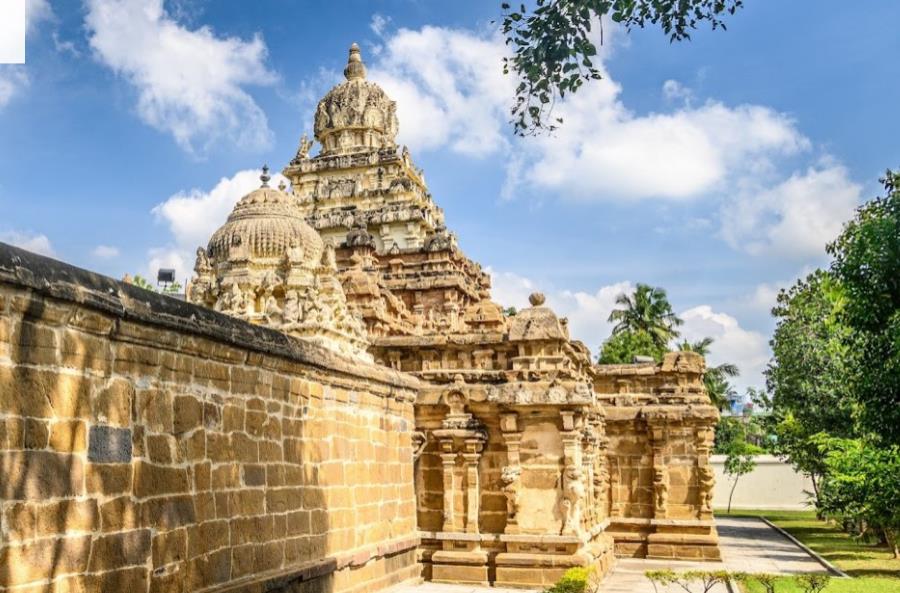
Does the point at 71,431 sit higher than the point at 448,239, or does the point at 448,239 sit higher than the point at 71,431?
the point at 448,239

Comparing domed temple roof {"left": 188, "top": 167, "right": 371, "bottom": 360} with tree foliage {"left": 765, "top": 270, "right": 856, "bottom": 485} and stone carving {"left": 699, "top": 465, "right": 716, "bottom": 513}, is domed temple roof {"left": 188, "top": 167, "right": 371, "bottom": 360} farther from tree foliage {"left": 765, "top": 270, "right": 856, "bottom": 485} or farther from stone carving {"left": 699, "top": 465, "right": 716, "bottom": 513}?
tree foliage {"left": 765, "top": 270, "right": 856, "bottom": 485}

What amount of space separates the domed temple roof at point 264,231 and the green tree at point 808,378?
12935 mm

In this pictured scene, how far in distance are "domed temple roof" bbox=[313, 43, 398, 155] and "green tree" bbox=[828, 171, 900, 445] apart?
26.1 metres

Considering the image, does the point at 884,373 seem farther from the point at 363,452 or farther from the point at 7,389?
the point at 7,389

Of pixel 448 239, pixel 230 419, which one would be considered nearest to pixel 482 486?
pixel 230 419

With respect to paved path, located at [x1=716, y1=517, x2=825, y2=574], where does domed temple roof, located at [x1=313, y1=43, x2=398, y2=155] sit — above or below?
above

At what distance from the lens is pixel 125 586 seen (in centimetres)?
560

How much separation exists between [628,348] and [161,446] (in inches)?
1469

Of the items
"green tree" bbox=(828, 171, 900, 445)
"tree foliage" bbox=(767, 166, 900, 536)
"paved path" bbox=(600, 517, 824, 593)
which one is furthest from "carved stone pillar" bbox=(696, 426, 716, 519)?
"green tree" bbox=(828, 171, 900, 445)

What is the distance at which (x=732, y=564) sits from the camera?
17594 millimetres

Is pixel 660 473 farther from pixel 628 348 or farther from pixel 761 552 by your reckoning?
pixel 628 348

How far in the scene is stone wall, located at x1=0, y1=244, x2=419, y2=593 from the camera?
4.91 metres

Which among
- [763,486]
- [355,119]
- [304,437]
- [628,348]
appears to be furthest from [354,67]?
[304,437]

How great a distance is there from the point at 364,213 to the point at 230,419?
94.1ft
